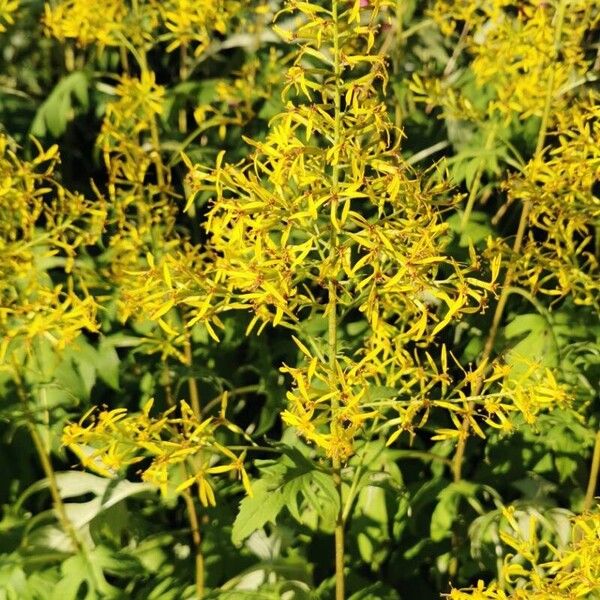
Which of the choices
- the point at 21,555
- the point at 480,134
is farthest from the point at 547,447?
the point at 21,555

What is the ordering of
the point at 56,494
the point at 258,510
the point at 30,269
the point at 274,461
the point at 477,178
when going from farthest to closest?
the point at 477,178, the point at 56,494, the point at 30,269, the point at 274,461, the point at 258,510

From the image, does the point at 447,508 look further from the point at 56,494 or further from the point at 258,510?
the point at 56,494

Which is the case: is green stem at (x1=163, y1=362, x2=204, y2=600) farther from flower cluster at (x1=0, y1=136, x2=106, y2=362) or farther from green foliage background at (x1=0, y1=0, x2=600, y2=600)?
flower cluster at (x1=0, y1=136, x2=106, y2=362)

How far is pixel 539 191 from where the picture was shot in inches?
120

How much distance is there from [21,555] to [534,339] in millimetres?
1884

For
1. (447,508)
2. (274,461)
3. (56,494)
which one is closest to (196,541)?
(56,494)

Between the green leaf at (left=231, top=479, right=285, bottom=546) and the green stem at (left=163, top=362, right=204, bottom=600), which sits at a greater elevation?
the green leaf at (left=231, top=479, right=285, bottom=546)

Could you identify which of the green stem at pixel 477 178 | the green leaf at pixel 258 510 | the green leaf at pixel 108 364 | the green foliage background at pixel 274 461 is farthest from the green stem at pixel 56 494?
the green stem at pixel 477 178

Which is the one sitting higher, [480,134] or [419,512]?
[480,134]

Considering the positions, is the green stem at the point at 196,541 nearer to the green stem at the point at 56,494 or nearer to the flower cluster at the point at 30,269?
the green stem at the point at 56,494

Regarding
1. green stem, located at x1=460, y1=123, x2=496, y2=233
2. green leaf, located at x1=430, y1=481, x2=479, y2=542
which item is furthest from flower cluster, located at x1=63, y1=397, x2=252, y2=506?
green stem, located at x1=460, y1=123, x2=496, y2=233

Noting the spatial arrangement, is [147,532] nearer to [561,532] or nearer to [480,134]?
[561,532]

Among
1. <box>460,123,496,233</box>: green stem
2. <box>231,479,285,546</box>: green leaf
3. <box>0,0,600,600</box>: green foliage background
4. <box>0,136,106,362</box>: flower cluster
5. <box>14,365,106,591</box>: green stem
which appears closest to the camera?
<box>231,479,285,546</box>: green leaf

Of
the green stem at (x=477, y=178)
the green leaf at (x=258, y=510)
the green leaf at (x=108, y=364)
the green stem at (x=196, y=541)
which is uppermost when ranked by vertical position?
the green stem at (x=477, y=178)
